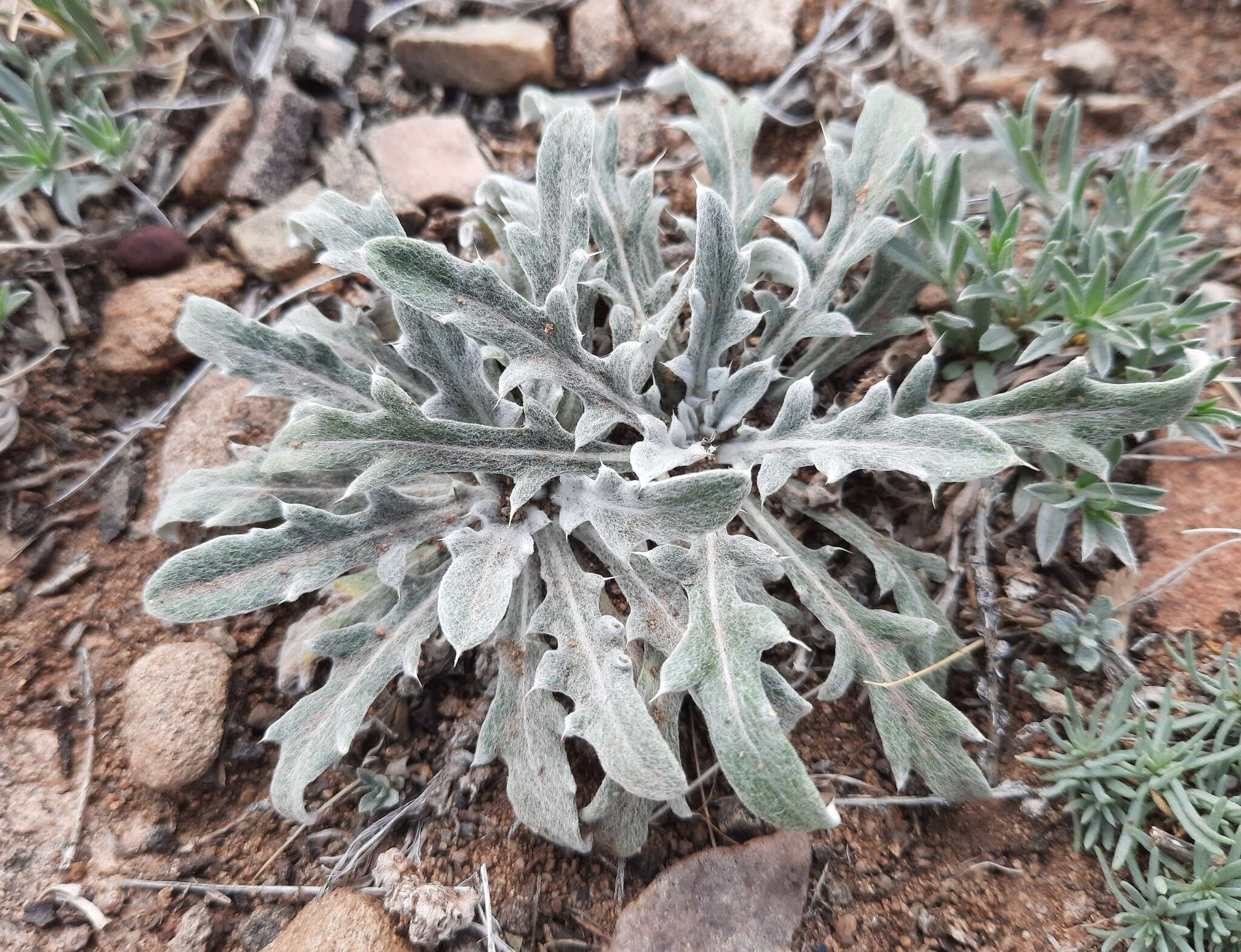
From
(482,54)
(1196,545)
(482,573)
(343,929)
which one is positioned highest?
(482,54)

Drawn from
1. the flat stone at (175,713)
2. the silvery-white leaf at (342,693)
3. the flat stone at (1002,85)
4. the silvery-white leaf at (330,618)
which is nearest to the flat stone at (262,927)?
the silvery-white leaf at (342,693)

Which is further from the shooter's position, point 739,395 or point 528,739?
point 739,395

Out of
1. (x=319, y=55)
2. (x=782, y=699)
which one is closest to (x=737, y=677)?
(x=782, y=699)

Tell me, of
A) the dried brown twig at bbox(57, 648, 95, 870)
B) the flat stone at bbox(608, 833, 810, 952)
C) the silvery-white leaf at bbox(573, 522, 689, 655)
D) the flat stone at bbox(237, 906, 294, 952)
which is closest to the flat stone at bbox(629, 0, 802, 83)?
the silvery-white leaf at bbox(573, 522, 689, 655)

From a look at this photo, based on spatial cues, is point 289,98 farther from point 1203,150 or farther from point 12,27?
point 1203,150

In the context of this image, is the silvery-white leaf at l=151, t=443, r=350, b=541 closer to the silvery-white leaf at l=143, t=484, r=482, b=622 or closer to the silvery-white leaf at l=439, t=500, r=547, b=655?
the silvery-white leaf at l=143, t=484, r=482, b=622

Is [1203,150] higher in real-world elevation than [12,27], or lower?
lower

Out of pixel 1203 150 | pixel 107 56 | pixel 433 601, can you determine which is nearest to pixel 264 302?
pixel 107 56

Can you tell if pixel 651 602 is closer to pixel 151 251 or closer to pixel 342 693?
pixel 342 693
